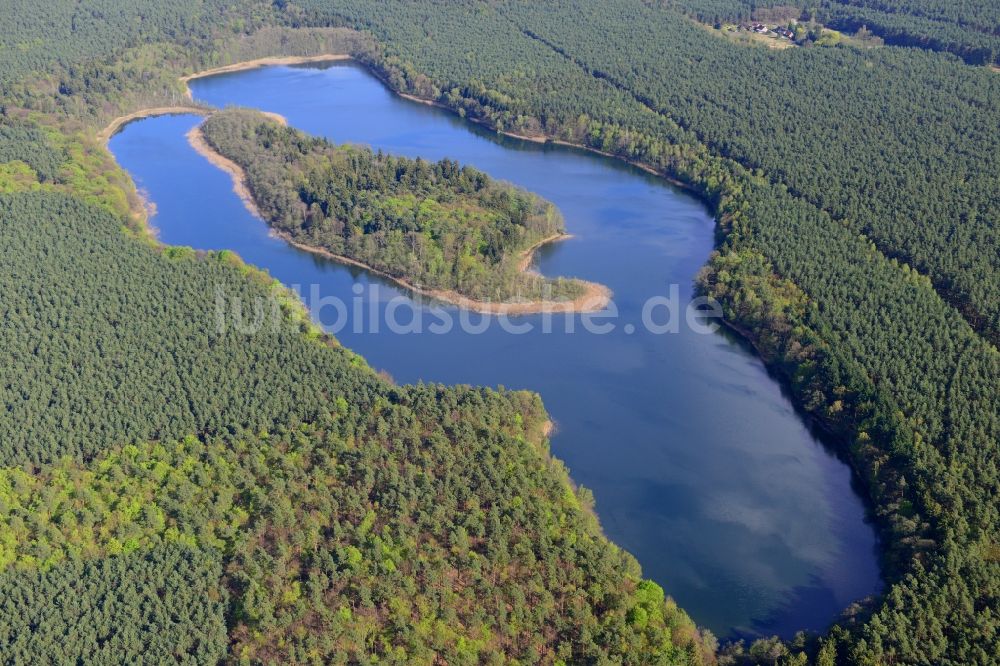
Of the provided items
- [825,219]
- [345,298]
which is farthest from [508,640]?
[825,219]

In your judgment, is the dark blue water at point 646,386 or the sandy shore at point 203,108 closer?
the dark blue water at point 646,386

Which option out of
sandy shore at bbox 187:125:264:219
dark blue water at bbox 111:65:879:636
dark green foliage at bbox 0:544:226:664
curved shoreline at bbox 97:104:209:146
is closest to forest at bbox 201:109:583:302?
sandy shore at bbox 187:125:264:219

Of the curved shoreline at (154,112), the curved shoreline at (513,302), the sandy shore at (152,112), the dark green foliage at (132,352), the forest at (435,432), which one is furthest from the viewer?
the curved shoreline at (154,112)

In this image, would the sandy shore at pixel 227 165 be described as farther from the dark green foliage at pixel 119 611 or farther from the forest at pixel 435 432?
the dark green foliage at pixel 119 611

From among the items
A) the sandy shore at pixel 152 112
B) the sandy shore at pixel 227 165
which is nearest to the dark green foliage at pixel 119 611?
the sandy shore at pixel 227 165

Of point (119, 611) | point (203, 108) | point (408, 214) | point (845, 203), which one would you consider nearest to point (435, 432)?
point (119, 611)

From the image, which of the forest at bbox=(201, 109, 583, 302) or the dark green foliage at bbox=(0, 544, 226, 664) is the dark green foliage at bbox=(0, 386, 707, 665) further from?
the forest at bbox=(201, 109, 583, 302)
